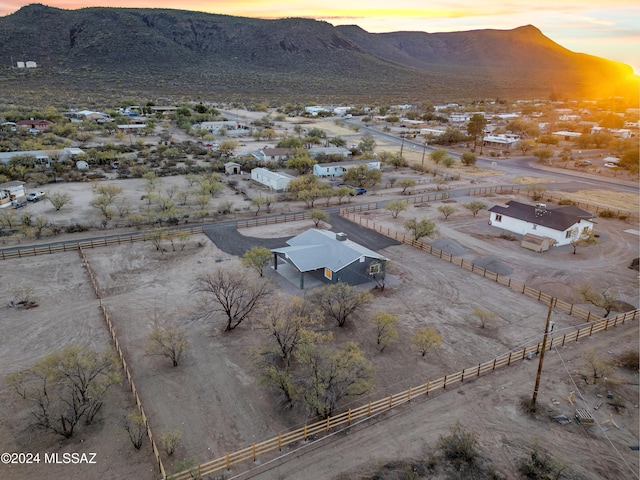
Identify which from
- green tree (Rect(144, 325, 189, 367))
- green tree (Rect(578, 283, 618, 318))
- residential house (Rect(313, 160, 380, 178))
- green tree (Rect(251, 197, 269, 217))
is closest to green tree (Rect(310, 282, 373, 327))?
green tree (Rect(144, 325, 189, 367))

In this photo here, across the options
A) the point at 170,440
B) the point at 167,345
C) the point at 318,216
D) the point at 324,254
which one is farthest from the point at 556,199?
the point at 170,440

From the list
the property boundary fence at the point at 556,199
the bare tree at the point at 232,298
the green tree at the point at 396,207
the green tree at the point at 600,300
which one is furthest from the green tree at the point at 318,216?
the property boundary fence at the point at 556,199

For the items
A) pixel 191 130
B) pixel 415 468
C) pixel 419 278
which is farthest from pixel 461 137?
pixel 415 468

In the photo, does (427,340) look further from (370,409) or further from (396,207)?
(396,207)

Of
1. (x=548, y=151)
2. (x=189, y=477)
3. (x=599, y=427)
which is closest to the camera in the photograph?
(x=189, y=477)

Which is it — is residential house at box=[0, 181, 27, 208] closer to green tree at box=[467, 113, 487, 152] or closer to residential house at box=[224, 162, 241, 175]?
residential house at box=[224, 162, 241, 175]

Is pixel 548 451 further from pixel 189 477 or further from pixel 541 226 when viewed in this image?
pixel 541 226
